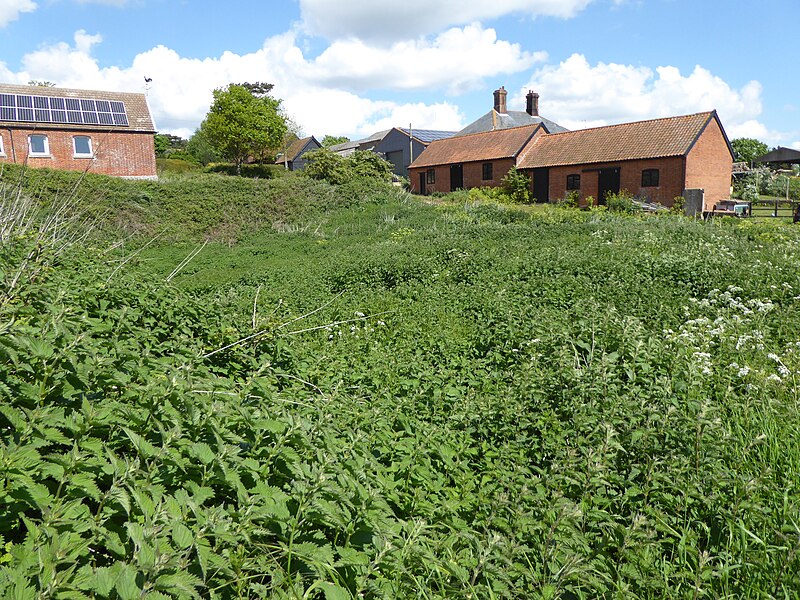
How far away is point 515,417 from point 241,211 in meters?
23.5

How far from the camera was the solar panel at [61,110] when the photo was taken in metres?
29.9

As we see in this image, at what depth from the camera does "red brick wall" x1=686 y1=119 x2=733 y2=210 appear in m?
28.5

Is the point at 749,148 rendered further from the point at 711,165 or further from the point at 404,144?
the point at 711,165

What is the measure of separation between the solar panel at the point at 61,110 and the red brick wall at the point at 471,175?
2128 cm

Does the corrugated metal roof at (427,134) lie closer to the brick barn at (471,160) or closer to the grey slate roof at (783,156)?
the brick barn at (471,160)

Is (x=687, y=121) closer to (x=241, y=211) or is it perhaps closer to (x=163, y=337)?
(x=241, y=211)

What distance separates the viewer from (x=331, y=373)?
580 cm

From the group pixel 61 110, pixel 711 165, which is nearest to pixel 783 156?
pixel 711 165

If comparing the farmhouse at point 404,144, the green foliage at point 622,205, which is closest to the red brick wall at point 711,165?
the green foliage at point 622,205

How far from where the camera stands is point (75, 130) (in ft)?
102

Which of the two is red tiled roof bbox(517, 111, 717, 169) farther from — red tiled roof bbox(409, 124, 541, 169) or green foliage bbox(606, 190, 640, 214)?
Result: green foliage bbox(606, 190, 640, 214)

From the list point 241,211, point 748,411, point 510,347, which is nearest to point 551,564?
point 748,411

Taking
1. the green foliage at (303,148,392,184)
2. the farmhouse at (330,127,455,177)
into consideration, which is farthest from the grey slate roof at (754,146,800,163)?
the green foliage at (303,148,392,184)

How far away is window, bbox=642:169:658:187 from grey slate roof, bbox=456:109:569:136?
1908 centimetres
